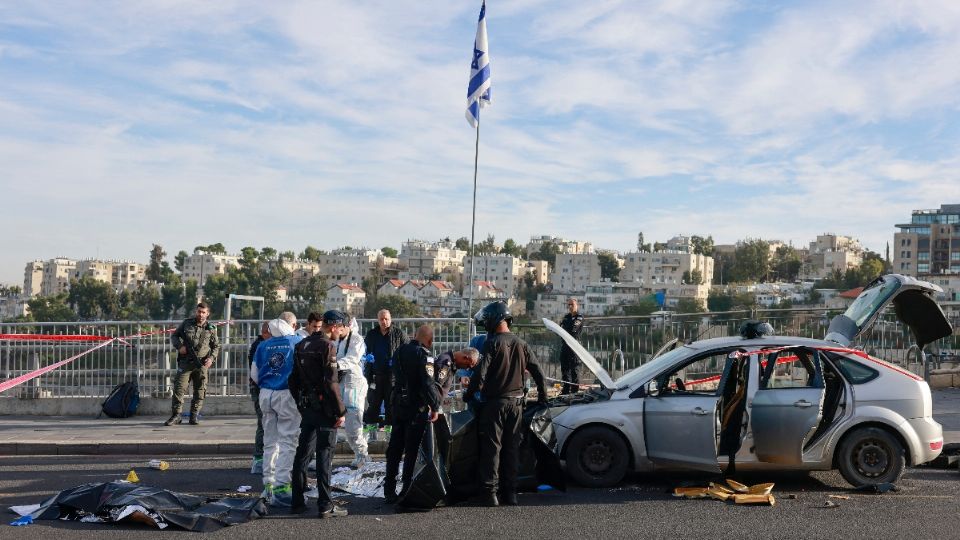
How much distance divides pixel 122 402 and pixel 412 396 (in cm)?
815

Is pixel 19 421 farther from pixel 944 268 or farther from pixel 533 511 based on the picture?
pixel 944 268

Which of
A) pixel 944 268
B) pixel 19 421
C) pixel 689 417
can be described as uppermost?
pixel 944 268

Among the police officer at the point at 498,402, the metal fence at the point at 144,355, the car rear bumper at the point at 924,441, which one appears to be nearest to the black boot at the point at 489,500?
the police officer at the point at 498,402

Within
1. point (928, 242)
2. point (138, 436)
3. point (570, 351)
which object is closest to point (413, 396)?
point (570, 351)

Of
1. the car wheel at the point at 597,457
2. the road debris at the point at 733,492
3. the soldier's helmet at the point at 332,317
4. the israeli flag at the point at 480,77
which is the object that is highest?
the israeli flag at the point at 480,77

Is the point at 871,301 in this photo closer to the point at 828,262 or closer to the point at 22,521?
the point at 22,521

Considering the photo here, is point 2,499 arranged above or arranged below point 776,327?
below

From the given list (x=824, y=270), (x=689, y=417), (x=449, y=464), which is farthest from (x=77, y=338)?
(x=824, y=270)

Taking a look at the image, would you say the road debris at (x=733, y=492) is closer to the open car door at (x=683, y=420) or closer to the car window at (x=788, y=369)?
the open car door at (x=683, y=420)

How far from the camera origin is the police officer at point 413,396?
8.20 metres

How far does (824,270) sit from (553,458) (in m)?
185

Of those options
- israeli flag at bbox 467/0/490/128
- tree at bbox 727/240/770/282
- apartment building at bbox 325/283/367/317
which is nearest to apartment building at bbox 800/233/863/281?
tree at bbox 727/240/770/282

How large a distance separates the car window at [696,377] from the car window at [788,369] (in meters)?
0.44

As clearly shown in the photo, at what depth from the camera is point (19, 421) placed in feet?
46.7
